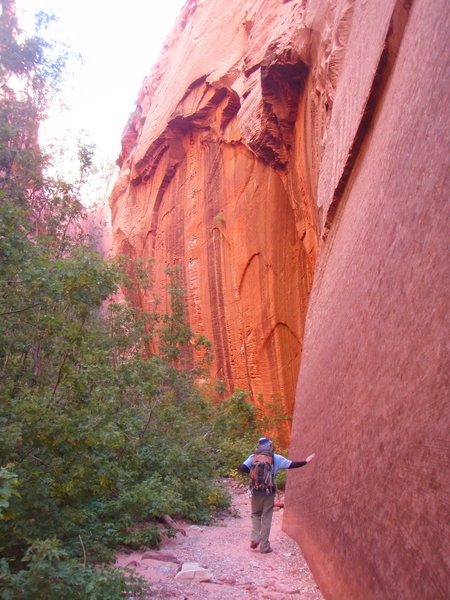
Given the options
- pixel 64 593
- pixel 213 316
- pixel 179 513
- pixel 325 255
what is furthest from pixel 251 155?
pixel 64 593

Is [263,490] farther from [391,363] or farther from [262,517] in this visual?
[391,363]

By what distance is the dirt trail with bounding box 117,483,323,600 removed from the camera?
445 cm

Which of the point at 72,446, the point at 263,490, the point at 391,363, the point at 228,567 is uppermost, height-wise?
the point at 391,363

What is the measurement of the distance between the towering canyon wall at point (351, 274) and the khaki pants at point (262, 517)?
0.35m

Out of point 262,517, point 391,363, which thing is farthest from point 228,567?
point 391,363

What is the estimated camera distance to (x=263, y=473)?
6090 mm

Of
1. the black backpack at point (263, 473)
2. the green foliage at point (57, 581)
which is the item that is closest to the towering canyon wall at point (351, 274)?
the black backpack at point (263, 473)

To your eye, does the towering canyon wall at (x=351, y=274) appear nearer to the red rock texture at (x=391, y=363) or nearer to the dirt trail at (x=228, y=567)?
the red rock texture at (x=391, y=363)

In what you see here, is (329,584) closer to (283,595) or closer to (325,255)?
(283,595)

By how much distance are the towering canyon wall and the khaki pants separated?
35 centimetres

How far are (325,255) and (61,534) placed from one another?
16.2ft

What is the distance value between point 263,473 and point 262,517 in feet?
1.66

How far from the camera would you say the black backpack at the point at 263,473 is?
6.05 m

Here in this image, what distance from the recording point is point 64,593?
12.1ft
